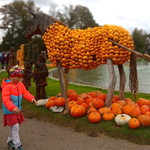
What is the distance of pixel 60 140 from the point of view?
4016mm

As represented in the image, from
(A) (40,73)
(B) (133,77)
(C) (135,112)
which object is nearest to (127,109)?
(C) (135,112)

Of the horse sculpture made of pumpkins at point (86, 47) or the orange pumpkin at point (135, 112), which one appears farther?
the horse sculpture made of pumpkins at point (86, 47)

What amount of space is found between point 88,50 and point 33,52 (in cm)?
1037

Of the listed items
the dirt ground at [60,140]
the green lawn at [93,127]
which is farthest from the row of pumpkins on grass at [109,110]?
the dirt ground at [60,140]

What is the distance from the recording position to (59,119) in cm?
502

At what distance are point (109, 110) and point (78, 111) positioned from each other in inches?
29.0

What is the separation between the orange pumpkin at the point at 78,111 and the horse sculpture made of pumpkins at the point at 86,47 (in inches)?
20.1

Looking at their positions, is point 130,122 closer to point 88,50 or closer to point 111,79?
point 111,79

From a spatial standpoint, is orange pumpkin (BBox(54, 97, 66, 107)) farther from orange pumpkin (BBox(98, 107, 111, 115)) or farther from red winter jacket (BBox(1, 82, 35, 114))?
red winter jacket (BBox(1, 82, 35, 114))

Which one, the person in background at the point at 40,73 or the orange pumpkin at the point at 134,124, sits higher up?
the person in background at the point at 40,73

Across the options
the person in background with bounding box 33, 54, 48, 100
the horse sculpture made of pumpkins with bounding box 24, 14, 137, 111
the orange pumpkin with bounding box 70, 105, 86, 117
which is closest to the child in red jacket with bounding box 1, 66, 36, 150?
the orange pumpkin with bounding box 70, 105, 86, 117

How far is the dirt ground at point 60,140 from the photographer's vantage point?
371 centimetres

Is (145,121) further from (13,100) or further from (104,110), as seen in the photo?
(13,100)

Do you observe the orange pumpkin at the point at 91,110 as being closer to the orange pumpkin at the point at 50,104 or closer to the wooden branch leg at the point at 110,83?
the wooden branch leg at the point at 110,83
